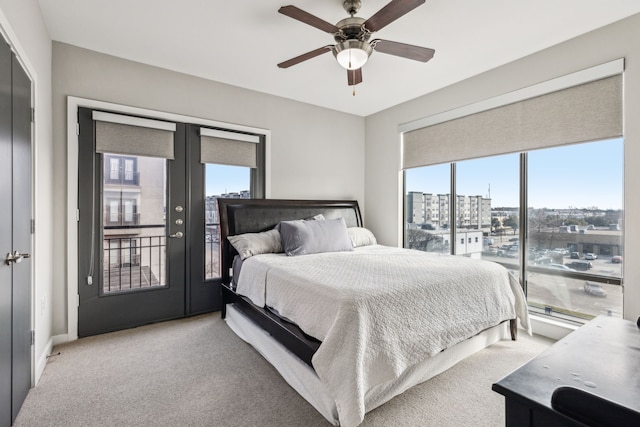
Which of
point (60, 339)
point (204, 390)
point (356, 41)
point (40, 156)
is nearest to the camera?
point (204, 390)

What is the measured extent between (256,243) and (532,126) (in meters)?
2.88

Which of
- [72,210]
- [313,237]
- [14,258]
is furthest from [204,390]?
[72,210]

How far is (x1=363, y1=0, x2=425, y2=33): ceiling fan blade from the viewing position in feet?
5.90

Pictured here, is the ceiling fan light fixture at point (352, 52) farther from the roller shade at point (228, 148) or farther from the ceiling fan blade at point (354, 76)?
the roller shade at point (228, 148)

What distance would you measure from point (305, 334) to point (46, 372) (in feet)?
6.35

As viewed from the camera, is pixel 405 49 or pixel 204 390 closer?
pixel 204 390

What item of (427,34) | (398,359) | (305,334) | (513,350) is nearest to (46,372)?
(305,334)

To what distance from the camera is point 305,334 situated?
1.97 meters

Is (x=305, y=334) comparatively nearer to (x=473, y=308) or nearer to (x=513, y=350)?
(x=473, y=308)

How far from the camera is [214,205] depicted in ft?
11.7

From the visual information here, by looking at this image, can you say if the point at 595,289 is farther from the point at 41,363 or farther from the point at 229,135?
the point at 41,363

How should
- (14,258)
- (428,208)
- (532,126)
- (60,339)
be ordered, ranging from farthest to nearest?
(428,208) → (532,126) → (60,339) → (14,258)

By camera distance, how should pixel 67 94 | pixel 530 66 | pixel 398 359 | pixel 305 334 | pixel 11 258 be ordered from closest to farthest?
pixel 11 258
pixel 398 359
pixel 305 334
pixel 67 94
pixel 530 66

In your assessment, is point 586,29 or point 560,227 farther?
point 560,227
